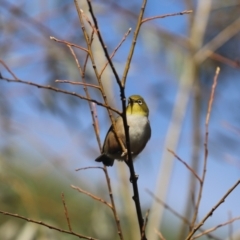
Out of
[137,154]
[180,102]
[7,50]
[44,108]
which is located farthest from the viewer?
[44,108]

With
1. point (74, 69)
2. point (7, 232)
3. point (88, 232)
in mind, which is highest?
point (74, 69)

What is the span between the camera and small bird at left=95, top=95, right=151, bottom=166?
2510 millimetres

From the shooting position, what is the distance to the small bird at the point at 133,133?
2.51m

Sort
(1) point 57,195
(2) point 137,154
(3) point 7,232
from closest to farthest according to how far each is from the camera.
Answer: (2) point 137,154 < (3) point 7,232 < (1) point 57,195

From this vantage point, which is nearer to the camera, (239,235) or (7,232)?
(239,235)

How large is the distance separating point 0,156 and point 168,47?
1586 mm

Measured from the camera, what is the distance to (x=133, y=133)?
99.1 inches

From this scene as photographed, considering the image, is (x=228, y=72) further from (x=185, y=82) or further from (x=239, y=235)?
(x=239, y=235)

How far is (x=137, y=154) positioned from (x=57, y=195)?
8.36 feet

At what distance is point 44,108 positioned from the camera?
14.1 ft

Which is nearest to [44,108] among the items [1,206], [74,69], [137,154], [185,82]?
[74,69]

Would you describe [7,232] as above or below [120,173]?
below

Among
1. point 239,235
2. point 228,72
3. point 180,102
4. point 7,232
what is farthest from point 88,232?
→ point 228,72

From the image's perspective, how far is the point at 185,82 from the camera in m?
3.54
